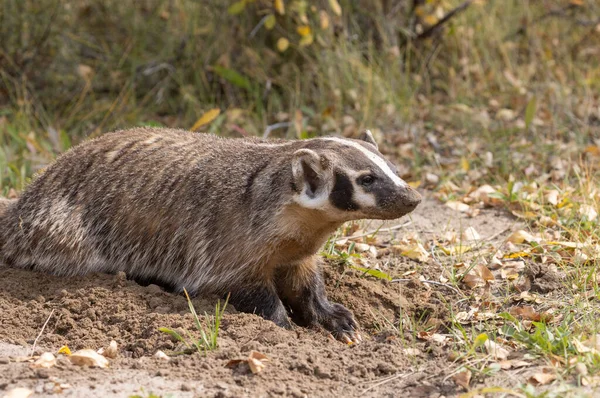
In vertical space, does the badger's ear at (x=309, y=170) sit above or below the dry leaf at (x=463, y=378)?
above

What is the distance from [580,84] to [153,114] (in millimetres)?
3987

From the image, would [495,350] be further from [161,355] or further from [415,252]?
[415,252]

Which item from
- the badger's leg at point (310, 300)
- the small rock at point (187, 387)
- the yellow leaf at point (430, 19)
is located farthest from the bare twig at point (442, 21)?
the small rock at point (187, 387)

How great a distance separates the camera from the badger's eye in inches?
150

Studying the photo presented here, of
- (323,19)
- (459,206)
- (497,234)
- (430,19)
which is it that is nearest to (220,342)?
(497,234)

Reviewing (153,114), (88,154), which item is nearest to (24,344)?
(88,154)

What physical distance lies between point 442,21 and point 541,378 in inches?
197

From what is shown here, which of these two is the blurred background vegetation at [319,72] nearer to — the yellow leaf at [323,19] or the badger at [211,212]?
the yellow leaf at [323,19]

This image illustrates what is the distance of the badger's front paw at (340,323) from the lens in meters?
4.13

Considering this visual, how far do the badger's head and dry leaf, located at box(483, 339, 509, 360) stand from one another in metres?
0.71

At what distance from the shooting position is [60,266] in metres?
4.66

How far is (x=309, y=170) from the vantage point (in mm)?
3914

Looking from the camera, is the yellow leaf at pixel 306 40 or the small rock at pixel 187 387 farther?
the yellow leaf at pixel 306 40

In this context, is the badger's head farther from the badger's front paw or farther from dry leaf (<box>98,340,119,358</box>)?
dry leaf (<box>98,340,119,358</box>)
